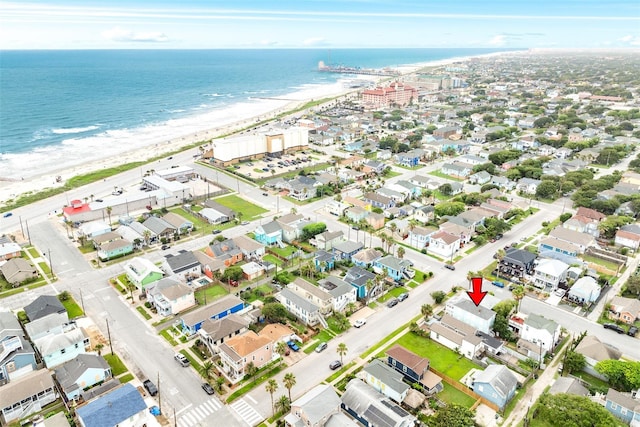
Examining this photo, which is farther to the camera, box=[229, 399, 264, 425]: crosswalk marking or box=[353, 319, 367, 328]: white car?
box=[353, 319, 367, 328]: white car

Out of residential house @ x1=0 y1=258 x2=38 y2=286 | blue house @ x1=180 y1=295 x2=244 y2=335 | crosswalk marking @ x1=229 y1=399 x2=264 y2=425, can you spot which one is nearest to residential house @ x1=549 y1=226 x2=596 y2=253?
blue house @ x1=180 y1=295 x2=244 y2=335

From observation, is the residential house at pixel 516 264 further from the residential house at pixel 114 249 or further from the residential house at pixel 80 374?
the residential house at pixel 114 249

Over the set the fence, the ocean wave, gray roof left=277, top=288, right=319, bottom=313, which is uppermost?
the ocean wave

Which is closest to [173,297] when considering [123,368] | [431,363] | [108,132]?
[123,368]

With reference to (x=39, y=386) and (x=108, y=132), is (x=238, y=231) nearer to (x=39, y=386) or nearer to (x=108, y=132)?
(x=39, y=386)

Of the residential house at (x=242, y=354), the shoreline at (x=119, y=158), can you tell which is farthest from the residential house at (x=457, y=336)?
the shoreline at (x=119, y=158)

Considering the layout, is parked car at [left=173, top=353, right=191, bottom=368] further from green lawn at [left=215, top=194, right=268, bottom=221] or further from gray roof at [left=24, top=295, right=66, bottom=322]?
green lawn at [left=215, top=194, right=268, bottom=221]

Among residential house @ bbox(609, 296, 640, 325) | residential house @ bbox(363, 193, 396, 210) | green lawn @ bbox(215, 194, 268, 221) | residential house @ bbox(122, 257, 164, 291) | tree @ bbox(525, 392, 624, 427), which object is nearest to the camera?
tree @ bbox(525, 392, 624, 427)
